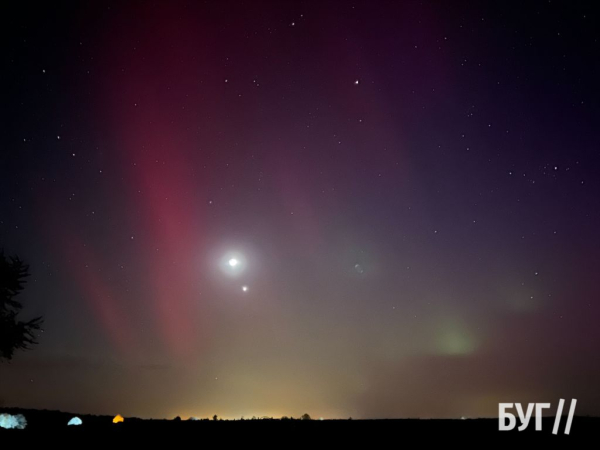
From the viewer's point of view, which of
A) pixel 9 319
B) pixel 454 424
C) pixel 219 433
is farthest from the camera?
pixel 9 319

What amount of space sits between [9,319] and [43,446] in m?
15.3

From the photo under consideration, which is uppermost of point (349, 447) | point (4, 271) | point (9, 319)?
point (4, 271)

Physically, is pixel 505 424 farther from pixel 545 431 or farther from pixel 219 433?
pixel 219 433

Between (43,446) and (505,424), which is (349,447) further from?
(43,446)

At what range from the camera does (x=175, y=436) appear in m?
8.71

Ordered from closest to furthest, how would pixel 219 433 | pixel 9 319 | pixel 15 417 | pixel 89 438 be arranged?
pixel 89 438 → pixel 219 433 → pixel 15 417 → pixel 9 319

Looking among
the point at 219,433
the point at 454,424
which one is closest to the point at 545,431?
the point at 454,424

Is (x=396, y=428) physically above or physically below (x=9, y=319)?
below

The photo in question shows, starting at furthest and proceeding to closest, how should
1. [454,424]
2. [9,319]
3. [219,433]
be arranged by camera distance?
1. [9,319]
2. [454,424]
3. [219,433]

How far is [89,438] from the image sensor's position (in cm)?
823

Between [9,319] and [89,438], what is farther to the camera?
[9,319]

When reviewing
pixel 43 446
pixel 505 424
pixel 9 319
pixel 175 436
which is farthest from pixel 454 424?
pixel 9 319

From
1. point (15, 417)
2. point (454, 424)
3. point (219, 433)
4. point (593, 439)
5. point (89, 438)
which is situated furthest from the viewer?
point (15, 417)

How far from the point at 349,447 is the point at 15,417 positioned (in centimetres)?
1215
